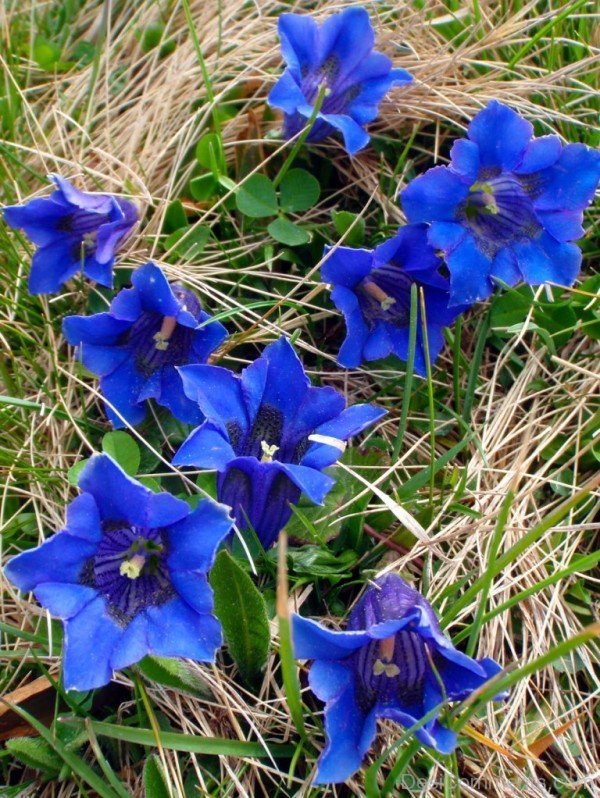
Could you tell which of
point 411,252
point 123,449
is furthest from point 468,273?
point 123,449

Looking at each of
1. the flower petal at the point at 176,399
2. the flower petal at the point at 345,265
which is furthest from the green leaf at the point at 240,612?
the flower petal at the point at 345,265

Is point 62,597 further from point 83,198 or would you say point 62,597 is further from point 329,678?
point 83,198

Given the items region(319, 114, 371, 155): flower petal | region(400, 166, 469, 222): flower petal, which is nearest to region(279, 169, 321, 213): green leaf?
region(319, 114, 371, 155): flower petal

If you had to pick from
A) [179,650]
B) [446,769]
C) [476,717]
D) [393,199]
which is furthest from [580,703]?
[393,199]

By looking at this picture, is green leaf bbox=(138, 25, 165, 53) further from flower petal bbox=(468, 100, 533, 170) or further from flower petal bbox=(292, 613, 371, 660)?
flower petal bbox=(292, 613, 371, 660)

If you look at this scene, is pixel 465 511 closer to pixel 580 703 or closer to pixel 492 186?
pixel 580 703

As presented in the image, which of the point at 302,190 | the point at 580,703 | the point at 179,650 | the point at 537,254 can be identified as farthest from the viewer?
the point at 302,190
